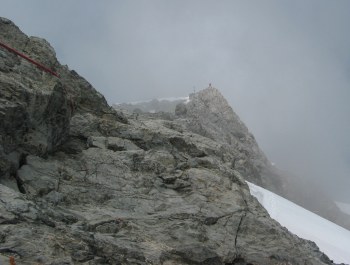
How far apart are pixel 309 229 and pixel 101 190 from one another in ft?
93.8

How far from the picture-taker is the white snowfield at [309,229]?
Result: 35.0 meters

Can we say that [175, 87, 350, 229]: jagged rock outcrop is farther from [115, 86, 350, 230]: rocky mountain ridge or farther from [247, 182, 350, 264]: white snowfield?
[247, 182, 350, 264]: white snowfield

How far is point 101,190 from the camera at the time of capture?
661 inches

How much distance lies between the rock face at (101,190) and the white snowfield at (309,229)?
17331 millimetres

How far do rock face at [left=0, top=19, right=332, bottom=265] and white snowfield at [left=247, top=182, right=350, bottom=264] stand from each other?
56.9 feet

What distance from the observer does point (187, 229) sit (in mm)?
16344

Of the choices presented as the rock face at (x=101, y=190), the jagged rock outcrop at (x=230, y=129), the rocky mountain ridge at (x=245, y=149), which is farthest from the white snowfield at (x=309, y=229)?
the rock face at (x=101, y=190)

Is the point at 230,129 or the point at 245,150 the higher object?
the point at 230,129

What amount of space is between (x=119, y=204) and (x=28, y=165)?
3.74m

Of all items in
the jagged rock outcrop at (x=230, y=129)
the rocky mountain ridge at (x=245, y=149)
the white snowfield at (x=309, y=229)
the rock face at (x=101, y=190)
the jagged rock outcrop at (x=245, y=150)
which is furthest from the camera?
the jagged rock outcrop at (x=245, y=150)

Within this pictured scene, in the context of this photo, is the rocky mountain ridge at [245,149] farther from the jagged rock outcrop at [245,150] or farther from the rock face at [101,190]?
the rock face at [101,190]

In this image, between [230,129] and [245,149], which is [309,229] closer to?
[245,149]

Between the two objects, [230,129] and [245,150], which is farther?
[230,129]

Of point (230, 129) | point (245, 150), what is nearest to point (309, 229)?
point (245, 150)
